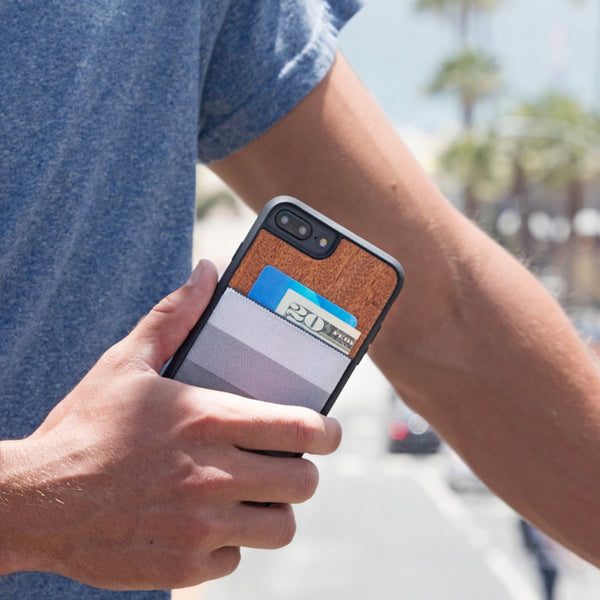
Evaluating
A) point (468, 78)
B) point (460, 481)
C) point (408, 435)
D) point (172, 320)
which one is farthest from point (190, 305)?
point (468, 78)

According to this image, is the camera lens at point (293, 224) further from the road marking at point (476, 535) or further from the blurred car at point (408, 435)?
the blurred car at point (408, 435)

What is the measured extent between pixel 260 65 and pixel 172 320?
0.41 metres

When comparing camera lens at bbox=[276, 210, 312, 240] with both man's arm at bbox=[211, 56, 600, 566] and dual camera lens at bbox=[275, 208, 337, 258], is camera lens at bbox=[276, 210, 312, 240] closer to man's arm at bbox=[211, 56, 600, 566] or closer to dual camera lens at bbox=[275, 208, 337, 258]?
dual camera lens at bbox=[275, 208, 337, 258]

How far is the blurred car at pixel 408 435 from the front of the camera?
1656 cm

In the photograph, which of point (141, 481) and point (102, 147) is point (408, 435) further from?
point (141, 481)

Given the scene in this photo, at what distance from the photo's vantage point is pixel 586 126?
32.3m

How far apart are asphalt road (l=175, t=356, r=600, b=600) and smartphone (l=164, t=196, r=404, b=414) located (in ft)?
22.2

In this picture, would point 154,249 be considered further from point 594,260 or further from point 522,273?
point 594,260

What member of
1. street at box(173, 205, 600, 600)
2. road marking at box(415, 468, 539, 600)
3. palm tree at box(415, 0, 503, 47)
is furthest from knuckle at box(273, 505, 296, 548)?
palm tree at box(415, 0, 503, 47)

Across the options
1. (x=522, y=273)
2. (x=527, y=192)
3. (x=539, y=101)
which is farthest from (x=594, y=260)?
(x=522, y=273)

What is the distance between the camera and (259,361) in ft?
2.99

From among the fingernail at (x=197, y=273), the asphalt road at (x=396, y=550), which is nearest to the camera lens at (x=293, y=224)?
the fingernail at (x=197, y=273)

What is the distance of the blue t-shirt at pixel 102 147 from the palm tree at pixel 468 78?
36.4 metres

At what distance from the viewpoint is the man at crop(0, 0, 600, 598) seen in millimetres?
773
